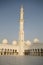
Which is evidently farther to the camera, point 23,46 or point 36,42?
point 23,46

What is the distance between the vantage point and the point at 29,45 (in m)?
17.5

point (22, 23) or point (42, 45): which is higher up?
point (22, 23)

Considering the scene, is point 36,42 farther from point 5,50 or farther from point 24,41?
point 5,50

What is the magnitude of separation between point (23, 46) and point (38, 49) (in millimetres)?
1432

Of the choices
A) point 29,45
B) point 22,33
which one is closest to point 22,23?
point 22,33

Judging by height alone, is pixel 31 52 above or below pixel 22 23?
below

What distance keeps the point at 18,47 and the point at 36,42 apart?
2.06m

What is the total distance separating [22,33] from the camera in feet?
56.4

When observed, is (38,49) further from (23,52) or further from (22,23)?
(22,23)

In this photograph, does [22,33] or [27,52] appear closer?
[22,33]

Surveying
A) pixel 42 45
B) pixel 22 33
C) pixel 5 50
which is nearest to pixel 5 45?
pixel 5 50

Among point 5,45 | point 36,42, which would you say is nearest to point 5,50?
point 5,45

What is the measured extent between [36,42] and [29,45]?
0.96 metres

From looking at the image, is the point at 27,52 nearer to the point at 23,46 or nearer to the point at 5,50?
the point at 23,46
